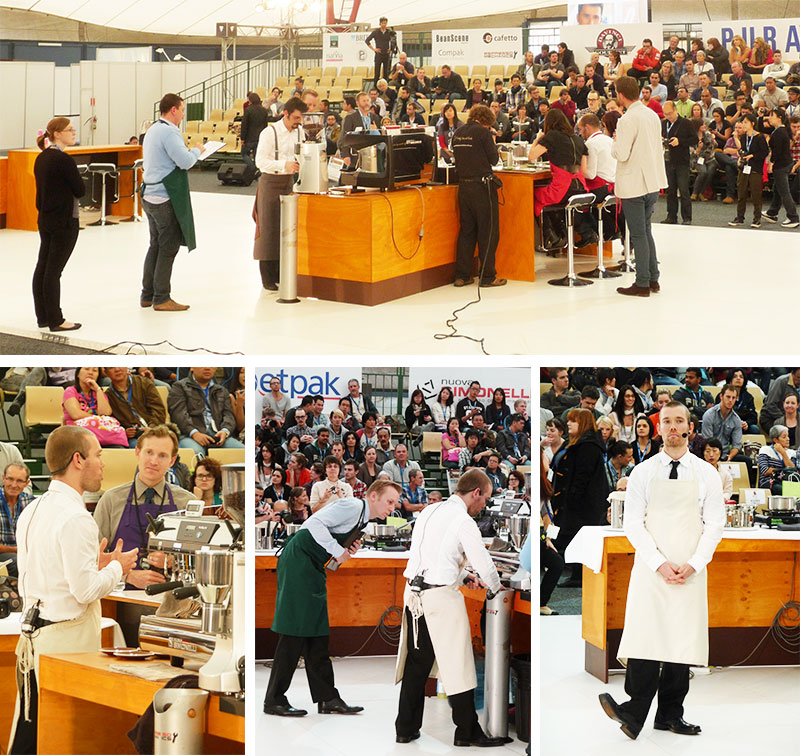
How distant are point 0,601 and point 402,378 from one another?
141 centimetres

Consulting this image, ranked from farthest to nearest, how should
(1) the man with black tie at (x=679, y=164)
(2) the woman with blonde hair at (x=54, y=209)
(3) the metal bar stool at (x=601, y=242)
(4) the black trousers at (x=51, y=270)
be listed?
(1) the man with black tie at (x=679, y=164) < (3) the metal bar stool at (x=601, y=242) < (4) the black trousers at (x=51, y=270) < (2) the woman with blonde hair at (x=54, y=209)

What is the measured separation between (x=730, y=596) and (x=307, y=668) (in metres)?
2.05

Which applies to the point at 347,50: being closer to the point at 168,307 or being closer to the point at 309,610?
the point at 168,307

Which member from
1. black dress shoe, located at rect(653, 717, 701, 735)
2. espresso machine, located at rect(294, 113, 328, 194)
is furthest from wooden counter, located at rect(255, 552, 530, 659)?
espresso machine, located at rect(294, 113, 328, 194)

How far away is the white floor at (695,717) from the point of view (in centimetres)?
319

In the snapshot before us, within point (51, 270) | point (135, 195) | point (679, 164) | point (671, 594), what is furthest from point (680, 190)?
point (671, 594)

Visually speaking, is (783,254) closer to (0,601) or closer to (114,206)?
(114,206)

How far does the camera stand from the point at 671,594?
3318 millimetres

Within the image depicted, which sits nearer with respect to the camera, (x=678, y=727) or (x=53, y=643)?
(x=53, y=643)

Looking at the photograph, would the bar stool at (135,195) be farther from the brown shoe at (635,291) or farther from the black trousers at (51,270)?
the brown shoe at (635,291)

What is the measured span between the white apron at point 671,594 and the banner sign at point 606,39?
13484mm

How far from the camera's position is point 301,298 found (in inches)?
290

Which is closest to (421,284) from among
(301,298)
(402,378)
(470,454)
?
(301,298)

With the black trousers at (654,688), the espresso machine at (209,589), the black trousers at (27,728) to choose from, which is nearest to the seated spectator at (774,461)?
the black trousers at (654,688)
